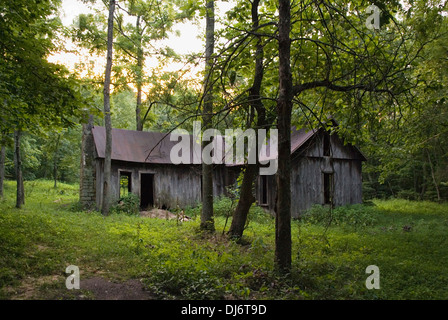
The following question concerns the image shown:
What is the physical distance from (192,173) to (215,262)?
14533 mm

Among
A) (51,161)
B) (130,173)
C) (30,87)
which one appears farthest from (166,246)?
(51,161)

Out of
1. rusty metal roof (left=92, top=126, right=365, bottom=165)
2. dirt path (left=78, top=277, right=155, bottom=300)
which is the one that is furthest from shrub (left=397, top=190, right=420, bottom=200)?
dirt path (left=78, top=277, right=155, bottom=300)

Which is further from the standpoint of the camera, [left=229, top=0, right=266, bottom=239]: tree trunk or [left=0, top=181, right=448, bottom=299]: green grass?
[left=229, top=0, right=266, bottom=239]: tree trunk

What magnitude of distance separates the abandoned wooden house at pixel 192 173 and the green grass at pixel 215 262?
20.2 feet

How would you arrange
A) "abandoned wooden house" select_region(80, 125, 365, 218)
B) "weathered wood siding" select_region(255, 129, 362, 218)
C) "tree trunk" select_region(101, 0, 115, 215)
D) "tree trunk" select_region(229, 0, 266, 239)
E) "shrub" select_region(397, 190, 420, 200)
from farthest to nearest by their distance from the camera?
"shrub" select_region(397, 190, 420, 200), "abandoned wooden house" select_region(80, 125, 365, 218), "weathered wood siding" select_region(255, 129, 362, 218), "tree trunk" select_region(101, 0, 115, 215), "tree trunk" select_region(229, 0, 266, 239)

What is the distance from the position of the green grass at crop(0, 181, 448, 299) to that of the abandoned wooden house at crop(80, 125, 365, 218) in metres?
6.15

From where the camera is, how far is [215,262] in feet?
22.9

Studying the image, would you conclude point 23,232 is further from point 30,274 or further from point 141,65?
point 141,65

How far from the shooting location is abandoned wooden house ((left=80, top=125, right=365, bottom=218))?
17.7 meters

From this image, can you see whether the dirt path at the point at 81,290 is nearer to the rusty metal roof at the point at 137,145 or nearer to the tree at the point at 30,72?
the tree at the point at 30,72

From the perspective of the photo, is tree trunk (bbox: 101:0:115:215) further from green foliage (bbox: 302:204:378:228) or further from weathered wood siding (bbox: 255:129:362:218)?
green foliage (bbox: 302:204:378:228)

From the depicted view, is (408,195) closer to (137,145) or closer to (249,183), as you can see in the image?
(137,145)

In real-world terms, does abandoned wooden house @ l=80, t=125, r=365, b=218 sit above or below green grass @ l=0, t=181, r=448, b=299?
above

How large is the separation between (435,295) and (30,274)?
24.6 feet
